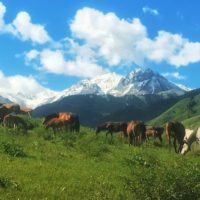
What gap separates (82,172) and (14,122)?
18221 mm

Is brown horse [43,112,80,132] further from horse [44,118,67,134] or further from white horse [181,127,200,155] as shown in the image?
white horse [181,127,200,155]

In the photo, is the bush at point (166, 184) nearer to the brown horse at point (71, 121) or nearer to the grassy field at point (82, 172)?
the grassy field at point (82, 172)

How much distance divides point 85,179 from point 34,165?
2.66 metres

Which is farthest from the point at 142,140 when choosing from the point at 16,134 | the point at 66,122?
the point at 16,134

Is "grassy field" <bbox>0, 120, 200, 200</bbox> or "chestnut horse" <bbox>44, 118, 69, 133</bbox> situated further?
"chestnut horse" <bbox>44, 118, 69, 133</bbox>

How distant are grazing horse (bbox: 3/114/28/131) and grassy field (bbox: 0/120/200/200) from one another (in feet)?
13.4

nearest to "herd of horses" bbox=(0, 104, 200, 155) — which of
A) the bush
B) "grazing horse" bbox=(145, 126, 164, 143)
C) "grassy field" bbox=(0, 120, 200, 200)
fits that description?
"grazing horse" bbox=(145, 126, 164, 143)

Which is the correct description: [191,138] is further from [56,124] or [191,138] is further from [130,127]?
[56,124]

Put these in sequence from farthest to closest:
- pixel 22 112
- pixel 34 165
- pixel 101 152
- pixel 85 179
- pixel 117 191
Answer: pixel 22 112, pixel 101 152, pixel 34 165, pixel 85 179, pixel 117 191

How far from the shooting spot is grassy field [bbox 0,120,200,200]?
16.0 m

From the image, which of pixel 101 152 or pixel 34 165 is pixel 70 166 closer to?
pixel 34 165

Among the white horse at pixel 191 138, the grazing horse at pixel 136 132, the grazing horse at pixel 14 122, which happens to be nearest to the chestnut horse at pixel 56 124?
the grazing horse at pixel 14 122

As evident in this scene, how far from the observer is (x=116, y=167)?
2556 cm

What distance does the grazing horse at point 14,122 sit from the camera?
39.0 metres
